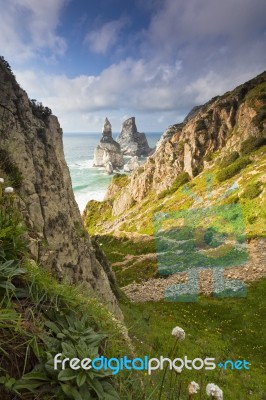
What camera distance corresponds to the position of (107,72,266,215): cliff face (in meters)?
83.0

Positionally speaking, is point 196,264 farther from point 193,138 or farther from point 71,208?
point 193,138

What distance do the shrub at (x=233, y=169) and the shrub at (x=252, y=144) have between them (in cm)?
406

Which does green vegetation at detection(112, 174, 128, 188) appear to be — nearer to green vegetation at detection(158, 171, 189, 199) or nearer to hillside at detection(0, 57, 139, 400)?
green vegetation at detection(158, 171, 189, 199)

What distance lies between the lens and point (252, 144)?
76.1 metres

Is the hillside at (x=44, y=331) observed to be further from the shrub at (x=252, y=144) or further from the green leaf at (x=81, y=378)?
the shrub at (x=252, y=144)

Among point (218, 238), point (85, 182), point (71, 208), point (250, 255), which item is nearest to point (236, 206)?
point (218, 238)

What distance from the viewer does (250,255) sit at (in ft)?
122

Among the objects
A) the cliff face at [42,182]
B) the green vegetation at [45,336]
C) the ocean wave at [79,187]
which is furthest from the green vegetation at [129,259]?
the ocean wave at [79,187]

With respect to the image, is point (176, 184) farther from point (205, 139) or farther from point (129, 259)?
point (129, 259)

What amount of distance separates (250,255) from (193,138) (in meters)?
65.1

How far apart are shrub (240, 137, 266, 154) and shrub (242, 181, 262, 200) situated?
76.5ft

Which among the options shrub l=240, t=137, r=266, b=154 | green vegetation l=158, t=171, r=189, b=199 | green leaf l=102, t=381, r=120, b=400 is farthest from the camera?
green vegetation l=158, t=171, r=189, b=199

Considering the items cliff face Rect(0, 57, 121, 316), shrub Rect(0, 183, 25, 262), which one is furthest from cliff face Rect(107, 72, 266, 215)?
shrub Rect(0, 183, 25, 262)

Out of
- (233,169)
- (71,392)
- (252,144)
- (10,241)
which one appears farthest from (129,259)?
(71,392)
